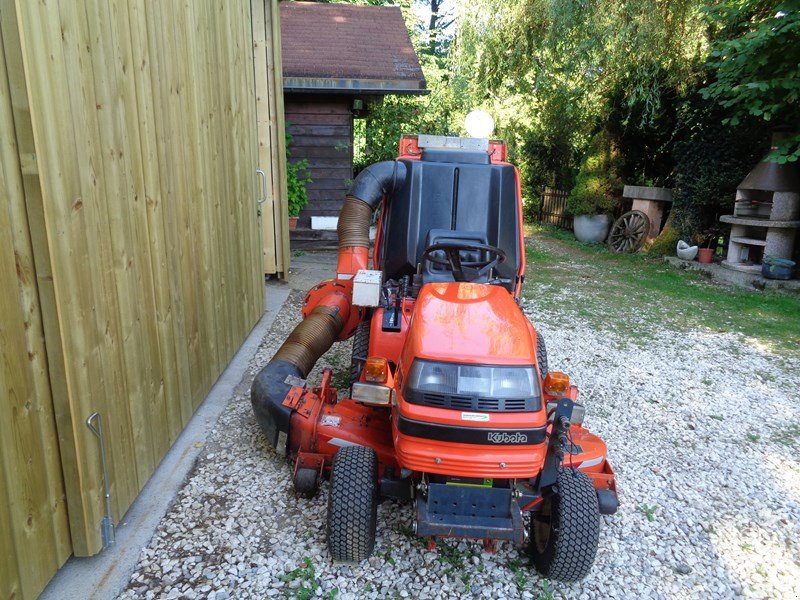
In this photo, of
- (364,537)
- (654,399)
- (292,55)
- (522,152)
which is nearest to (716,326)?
(654,399)

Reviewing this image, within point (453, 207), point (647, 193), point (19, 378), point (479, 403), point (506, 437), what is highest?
point (453, 207)

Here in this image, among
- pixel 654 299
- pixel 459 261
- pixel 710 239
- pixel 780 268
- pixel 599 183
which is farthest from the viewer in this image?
pixel 599 183

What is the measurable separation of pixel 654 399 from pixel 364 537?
3037 mm

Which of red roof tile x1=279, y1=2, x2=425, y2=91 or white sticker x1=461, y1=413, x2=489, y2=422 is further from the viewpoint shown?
red roof tile x1=279, y1=2, x2=425, y2=91

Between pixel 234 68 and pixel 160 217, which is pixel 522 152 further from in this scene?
pixel 160 217

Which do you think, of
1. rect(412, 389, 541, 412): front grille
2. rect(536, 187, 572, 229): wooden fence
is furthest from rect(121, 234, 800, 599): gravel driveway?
rect(536, 187, 572, 229): wooden fence

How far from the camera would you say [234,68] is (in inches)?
189

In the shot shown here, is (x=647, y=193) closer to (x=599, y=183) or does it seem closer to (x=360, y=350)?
(x=599, y=183)

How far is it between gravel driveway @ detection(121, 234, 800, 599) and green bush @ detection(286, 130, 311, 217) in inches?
198

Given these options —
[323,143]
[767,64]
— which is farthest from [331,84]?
[767,64]

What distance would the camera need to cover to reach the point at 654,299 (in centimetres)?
785

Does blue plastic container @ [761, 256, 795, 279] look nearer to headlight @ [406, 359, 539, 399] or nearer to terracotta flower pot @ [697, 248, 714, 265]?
terracotta flower pot @ [697, 248, 714, 265]

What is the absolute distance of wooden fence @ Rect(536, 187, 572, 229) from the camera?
1427cm

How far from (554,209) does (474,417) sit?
43.4 feet
